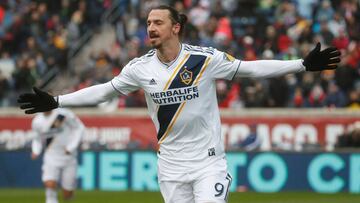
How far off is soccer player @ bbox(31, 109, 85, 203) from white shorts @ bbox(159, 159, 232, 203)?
780cm

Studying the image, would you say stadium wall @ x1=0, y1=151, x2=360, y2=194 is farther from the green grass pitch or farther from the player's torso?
the player's torso

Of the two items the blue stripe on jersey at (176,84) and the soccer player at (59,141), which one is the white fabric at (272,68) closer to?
the blue stripe on jersey at (176,84)

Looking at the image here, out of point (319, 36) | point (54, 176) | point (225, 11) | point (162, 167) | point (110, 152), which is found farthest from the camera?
point (225, 11)

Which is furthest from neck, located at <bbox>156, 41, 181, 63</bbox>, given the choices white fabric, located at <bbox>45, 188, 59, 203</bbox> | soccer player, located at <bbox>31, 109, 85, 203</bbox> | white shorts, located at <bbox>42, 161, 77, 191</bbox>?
white shorts, located at <bbox>42, 161, 77, 191</bbox>

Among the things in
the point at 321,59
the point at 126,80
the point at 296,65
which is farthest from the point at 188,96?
the point at 321,59

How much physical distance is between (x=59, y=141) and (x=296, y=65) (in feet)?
28.5

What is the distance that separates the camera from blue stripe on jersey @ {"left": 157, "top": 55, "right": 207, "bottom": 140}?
30.3ft

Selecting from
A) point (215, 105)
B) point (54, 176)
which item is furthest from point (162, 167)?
point (54, 176)

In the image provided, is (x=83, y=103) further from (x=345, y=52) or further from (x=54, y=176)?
(x=345, y=52)

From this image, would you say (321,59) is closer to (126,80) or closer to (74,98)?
(126,80)

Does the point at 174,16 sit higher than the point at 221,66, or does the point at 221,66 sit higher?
the point at 174,16

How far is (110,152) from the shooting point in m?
22.7

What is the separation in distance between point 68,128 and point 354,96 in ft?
27.8

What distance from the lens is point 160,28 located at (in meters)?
9.24
